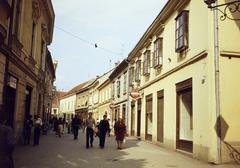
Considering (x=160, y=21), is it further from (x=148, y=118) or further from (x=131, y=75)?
(x=131, y=75)

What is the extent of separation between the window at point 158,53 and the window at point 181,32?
3.19 m

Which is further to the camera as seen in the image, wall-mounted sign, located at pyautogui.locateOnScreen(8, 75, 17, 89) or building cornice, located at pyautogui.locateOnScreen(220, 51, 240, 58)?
wall-mounted sign, located at pyautogui.locateOnScreen(8, 75, 17, 89)

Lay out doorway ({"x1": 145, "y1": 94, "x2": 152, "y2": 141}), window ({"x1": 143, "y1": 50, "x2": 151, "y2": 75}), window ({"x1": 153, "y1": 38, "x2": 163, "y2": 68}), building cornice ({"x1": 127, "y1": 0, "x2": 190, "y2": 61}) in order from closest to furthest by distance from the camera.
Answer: building cornice ({"x1": 127, "y1": 0, "x2": 190, "y2": 61}) → window ({"x1": 153, "y1": 38, "x2": 163, "y2": 68}) → doorway ({"x1": 145, "y1": 94, "x2": 152, "y2": 141}) → window ({"x1": 143, "y1": 50, "x2": 151, "y2": 75})

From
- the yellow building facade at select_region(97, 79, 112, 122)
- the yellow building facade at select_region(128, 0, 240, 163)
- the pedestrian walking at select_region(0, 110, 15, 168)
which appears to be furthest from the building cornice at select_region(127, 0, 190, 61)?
the yellow building facade at select_region(97, 79, 112, 122)

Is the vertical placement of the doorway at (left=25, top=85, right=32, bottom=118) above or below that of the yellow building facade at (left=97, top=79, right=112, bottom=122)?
below

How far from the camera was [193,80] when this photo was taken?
579 inches

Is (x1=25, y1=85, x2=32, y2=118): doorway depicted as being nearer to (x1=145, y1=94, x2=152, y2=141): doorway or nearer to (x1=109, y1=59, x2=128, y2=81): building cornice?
(x1=145, y1=94, x2=152, y2=141): doorway

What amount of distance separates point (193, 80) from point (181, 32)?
9.37 ft

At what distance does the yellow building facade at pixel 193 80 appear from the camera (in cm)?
1273

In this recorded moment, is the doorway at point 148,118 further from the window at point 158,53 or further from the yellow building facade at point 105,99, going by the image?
the yellow building facade at point 105,99

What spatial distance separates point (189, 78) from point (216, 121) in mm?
3091

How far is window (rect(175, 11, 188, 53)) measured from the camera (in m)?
15.8

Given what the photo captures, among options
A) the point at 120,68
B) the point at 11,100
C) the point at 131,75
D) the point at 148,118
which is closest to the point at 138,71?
the point at 131,75

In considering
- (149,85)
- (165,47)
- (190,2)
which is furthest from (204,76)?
(149,85)
